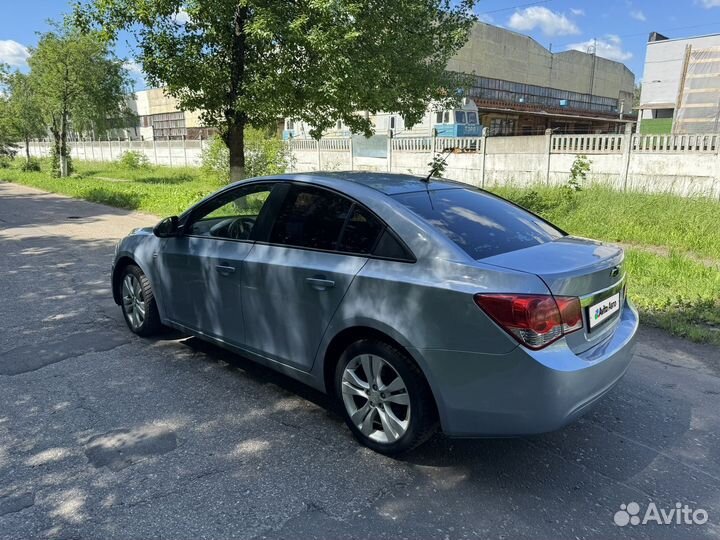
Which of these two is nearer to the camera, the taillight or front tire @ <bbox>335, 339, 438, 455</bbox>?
the taillight

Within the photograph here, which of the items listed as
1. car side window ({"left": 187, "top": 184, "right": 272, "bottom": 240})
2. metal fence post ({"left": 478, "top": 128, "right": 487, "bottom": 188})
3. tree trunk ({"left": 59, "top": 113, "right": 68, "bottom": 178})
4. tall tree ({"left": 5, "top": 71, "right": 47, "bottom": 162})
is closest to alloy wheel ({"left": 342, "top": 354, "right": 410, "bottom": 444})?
car side window ({"left": 187, "top": 184, "right": 272, "bottom": 240})

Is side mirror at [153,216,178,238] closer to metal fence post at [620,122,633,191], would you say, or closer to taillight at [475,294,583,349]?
taillight at [475,294,583,349]

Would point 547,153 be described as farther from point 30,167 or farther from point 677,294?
point 30,167

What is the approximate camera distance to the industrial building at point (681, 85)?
1872cm

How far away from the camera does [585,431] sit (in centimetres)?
331

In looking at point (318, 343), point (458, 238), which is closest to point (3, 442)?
point (318, 343)

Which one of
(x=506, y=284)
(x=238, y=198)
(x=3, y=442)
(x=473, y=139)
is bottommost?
(x=3, y=442)

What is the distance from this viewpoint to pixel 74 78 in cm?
2348

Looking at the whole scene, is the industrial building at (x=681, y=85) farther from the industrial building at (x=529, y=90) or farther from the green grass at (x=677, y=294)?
the green grass at (x=677, y=294)

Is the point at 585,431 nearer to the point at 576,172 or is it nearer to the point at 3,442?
the point at 3,442

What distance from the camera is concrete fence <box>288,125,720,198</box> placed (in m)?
11.4

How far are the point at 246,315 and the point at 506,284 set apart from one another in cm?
195

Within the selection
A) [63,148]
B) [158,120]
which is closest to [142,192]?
[63,148]

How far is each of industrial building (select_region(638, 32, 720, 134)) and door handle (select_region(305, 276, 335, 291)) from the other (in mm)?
20211
